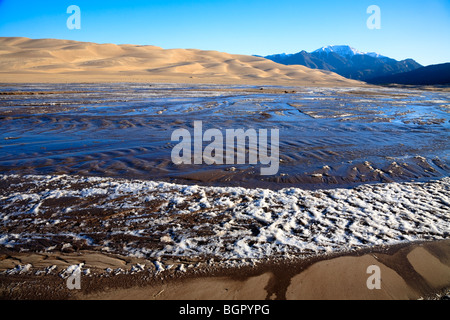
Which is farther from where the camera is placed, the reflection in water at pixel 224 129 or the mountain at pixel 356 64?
the mountain at pixel 356 64

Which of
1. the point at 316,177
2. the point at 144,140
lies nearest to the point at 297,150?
the point at 316,177

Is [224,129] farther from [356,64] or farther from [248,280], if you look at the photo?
[356,64]

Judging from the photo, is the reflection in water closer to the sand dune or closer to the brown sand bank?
the brown sand bank

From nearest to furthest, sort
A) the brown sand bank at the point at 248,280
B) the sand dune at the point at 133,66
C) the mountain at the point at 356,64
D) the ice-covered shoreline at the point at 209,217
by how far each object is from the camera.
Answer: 1. the brown sand bank at the point at 248,280
2. the ice-covered shoreline at the point at 209,217
3. the sand dune at the point at 133,66
4. the mountain at the point at 356,64

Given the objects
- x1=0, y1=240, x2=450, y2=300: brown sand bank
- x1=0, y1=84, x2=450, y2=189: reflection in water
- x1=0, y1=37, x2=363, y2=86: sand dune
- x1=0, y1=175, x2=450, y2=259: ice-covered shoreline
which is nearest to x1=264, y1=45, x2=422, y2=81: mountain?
x1=0, y1=37, x2=363, y2=86: sand dune

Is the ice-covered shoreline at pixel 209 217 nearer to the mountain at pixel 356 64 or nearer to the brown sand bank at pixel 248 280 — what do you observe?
the brown sand bank at pixel 248 280

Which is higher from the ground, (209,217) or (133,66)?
(133,66)

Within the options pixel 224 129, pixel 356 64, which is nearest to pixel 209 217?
pixel 224 129

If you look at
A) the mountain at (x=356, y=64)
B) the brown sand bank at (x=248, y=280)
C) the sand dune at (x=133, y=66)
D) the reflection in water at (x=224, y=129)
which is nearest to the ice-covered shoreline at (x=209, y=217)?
the brown sand bank at (x=248, y=280)
